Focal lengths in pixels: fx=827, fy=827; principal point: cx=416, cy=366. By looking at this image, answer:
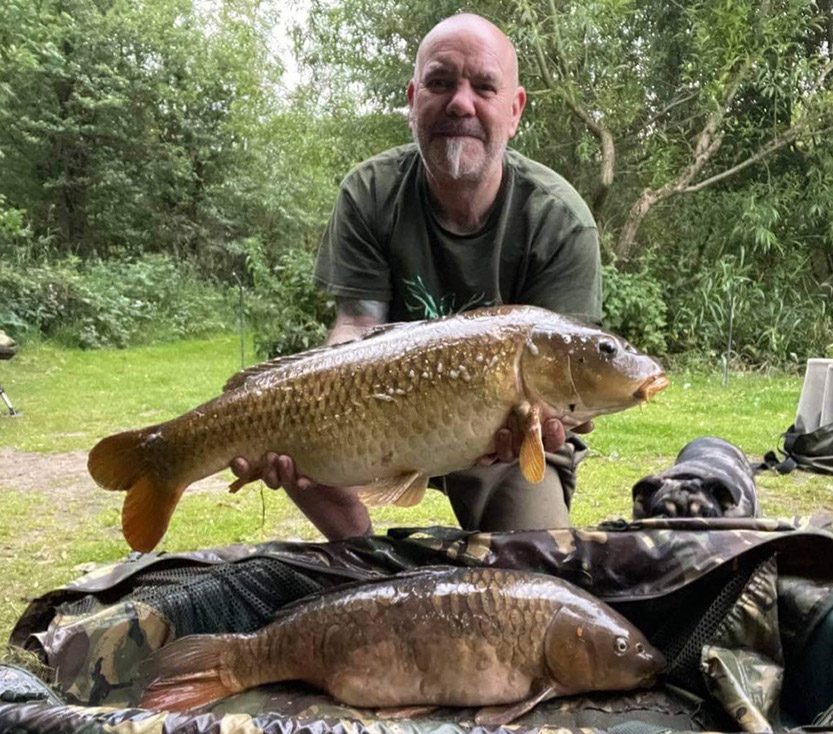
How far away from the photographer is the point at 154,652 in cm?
133

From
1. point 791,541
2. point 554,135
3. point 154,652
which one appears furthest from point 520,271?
point 554,135

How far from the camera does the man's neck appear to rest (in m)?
1.73

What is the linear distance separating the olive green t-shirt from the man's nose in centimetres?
21

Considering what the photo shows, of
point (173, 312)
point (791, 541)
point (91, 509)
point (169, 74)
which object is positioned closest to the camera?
point (791, 541)

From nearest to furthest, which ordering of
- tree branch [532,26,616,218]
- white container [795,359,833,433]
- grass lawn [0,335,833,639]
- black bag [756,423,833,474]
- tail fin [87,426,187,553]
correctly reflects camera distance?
1. tail fin [87,426,187,553]
2. grass lawn [0,335,833,639]
3. black bag [756,423,833,474]
4. white container [795,359,833,433]
5. tree branch [532,26,616,218]

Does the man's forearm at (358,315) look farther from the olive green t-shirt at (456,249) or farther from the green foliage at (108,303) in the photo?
the green foliage at (108,303)

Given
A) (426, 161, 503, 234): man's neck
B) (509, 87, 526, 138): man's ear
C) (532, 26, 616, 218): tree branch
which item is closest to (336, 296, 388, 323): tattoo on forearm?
(426, 161, 503, 234): man's neck

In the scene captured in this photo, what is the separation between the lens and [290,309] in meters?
6.06

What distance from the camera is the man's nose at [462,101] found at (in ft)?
5.41

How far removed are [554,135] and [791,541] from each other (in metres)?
6.33

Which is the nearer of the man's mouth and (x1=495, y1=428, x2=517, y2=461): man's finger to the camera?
(x1=495, y1=428, x2=517, y2=461): man's finger

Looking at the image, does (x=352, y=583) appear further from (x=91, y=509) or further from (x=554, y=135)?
(x=554, y=135)

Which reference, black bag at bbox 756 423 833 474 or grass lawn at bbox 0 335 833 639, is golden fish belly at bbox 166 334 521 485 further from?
black bag at bbox 756 423 833 474

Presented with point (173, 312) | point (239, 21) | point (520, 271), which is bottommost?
point (173, 312)
